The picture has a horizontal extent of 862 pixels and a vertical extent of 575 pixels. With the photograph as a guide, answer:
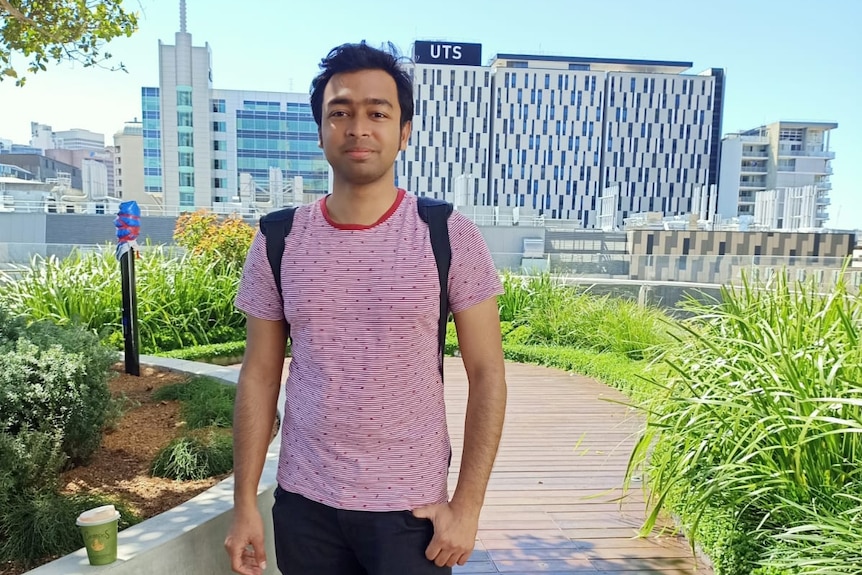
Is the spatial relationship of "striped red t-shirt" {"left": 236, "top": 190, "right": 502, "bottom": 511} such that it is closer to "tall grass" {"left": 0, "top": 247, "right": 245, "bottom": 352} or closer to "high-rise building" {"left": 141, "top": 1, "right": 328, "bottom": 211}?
"tall grass" {"left": 0, "top": 247, "right": 245, "bottom": 352}

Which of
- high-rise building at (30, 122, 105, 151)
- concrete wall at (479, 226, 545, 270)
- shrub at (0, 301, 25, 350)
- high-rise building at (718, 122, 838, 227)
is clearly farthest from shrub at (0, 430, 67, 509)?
high-rise building at (30, 122, 105, 151)

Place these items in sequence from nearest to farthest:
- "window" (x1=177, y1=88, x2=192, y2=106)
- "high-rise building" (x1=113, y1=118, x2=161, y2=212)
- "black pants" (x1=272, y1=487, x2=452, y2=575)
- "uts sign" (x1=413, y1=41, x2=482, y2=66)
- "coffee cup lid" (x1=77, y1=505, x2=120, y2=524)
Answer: "black pants" (x1=272, y1=487, x2=452, y2=575) → "coffee cup lid" (x1=77, y1=505, x2=120, y2=524) → "window" (x1=177, y1=88, x2=192, y2=106) → "high-rise building" (x1=113, y1=118, x2=161, y2=212) → "uts sign" (x1=413, y1=41, x2=482, y2=66)

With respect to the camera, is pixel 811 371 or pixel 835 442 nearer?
pixel 835 442

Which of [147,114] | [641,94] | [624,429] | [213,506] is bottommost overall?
A: [624,429]

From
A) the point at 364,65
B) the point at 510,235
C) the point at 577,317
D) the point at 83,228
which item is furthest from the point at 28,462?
the point at 83,228

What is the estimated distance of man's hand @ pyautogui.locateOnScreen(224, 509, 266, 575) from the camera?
1.24 m

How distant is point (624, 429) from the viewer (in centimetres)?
452

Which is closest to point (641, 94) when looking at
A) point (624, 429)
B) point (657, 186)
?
point (657, 186)

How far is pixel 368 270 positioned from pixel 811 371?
193 cm

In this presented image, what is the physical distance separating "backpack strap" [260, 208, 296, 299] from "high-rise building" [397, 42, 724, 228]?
2688 inches

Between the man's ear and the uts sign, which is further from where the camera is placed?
the uts sign

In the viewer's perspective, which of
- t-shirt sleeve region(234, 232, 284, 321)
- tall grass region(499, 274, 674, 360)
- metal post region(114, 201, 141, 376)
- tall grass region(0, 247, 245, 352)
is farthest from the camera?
tall grass region(499, 274, 674, 360)

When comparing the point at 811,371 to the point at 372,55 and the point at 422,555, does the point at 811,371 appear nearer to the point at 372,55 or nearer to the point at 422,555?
the point at 422,555

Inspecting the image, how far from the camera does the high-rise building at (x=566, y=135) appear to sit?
227 feet
